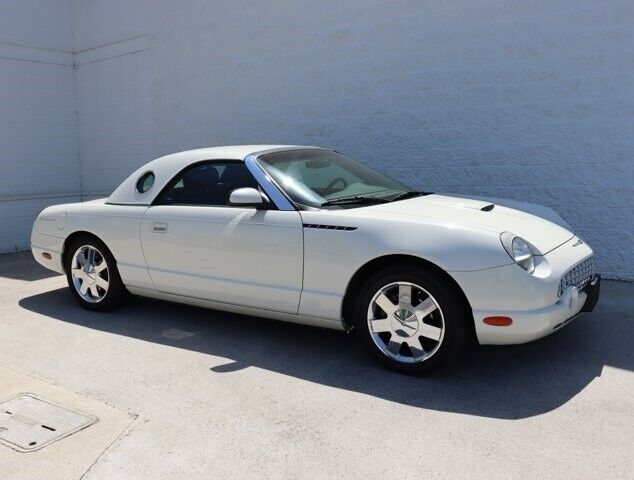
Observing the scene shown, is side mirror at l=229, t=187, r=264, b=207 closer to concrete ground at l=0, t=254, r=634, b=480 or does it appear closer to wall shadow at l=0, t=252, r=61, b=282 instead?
concrete ground at l=0, t=254, r=634, b=480

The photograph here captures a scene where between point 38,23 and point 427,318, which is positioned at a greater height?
point 38,23

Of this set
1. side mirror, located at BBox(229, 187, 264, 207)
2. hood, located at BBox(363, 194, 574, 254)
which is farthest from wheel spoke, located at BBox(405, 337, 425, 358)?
side mirror, located at BBox(229, 187, 264, 207)

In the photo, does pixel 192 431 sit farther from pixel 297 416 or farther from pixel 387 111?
pixel 387 111

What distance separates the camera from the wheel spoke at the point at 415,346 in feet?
11.7

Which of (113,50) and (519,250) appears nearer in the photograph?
(519,250)

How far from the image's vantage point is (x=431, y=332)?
3482 mm

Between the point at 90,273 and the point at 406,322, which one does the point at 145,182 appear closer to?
the point at 90,273

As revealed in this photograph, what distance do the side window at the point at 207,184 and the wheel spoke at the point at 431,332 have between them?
1633 mm

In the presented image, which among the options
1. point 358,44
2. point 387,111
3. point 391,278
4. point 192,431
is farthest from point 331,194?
point 358,44

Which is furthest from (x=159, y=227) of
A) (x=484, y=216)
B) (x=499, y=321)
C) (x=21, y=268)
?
(x=21, y=268)

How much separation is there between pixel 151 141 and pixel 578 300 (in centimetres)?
774

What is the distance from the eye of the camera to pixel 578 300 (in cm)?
356

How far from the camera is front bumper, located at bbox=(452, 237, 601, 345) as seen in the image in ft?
10.7

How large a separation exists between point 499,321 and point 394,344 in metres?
0.69
